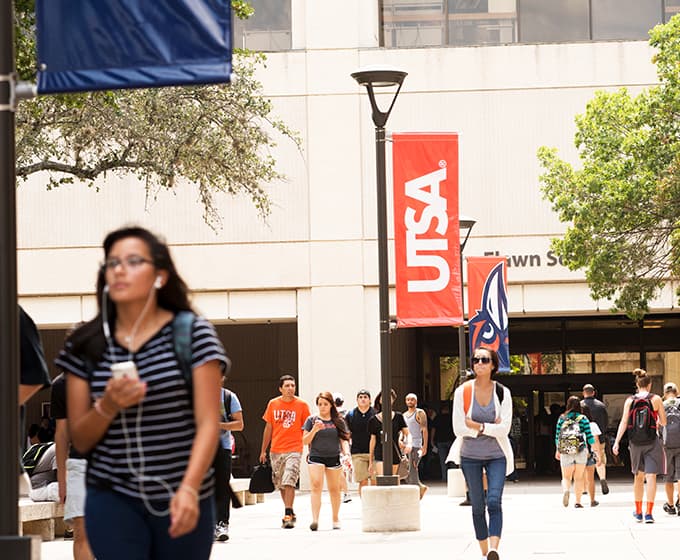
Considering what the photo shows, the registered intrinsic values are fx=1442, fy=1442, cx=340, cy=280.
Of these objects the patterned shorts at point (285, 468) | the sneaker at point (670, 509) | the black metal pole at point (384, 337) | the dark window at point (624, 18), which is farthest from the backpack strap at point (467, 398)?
the dark window at point (624, 18)

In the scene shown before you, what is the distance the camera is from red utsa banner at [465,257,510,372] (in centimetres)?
2566

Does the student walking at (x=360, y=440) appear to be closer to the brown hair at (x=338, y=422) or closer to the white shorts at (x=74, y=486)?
the brown hair at (x=338, y=422)

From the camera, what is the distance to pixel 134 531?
496 centimetres

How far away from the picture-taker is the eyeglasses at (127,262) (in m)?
5.12

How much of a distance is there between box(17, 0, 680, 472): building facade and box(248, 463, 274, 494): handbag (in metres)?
15.1

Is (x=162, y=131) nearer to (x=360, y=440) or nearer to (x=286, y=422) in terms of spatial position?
(x=286, y=422)

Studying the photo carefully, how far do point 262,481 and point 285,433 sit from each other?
2.74 ft

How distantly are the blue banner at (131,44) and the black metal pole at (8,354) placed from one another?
46cm

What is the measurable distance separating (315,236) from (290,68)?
12.8 ft

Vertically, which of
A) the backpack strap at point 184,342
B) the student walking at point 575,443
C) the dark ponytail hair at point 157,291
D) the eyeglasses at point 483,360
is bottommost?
the student walking at point 575,443

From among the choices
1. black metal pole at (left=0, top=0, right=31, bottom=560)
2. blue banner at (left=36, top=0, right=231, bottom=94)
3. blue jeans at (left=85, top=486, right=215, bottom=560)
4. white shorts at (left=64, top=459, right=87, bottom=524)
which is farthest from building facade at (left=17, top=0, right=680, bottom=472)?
blue jeans at (left=85, top=486, right=215, bottom=560)

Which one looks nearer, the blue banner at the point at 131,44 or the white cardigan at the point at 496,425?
the blue banner at the point at 131,44

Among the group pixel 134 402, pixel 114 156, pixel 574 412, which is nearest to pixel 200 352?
pixel 134 402

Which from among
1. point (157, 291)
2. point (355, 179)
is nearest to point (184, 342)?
point (157, 291)
